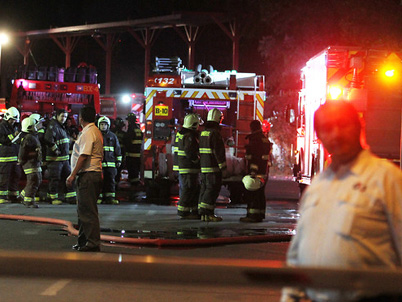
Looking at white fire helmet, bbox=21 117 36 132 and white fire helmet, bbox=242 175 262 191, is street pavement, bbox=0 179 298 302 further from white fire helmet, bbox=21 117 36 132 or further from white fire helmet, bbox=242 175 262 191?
white fire helmet, bbox=21 117 36 132

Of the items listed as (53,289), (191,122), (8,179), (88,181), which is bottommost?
(53,289)

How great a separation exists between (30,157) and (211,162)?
13.4ft

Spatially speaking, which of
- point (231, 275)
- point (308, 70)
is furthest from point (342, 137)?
point (308, 70)

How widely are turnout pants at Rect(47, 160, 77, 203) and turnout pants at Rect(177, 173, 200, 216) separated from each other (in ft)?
10.5

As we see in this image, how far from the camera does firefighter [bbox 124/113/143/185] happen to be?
16.4 metres

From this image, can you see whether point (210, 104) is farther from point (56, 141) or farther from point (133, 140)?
point (56, 141)

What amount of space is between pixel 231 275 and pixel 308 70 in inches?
484

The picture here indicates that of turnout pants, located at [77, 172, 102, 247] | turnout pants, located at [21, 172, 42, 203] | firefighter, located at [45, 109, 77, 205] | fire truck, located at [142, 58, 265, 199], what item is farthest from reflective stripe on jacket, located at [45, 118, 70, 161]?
turnout pants, located at [77, 172, 102, 247]

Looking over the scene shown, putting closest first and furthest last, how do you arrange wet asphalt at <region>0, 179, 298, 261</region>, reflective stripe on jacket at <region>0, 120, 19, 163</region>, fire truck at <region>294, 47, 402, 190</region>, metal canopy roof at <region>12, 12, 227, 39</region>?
wet asphalt at <region>0, 179, 298, 261</region> < fire truck at <region>294, 47, 402, 190</region> < reflective stripe on jacket at <region>0, 120, 19, 163</region> < metal canopy roof at <region>12, 12, 227, 39</region>

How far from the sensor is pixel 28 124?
13109 mm

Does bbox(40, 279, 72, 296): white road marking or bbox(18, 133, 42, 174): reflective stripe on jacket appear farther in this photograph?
bbox(18, 133, 42, 174): reflective stripe on jacket

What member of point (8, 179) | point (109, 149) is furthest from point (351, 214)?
point (8, 179)

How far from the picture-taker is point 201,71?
14758mm

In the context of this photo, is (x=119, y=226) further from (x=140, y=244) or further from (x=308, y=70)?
(x=308, y=70)
